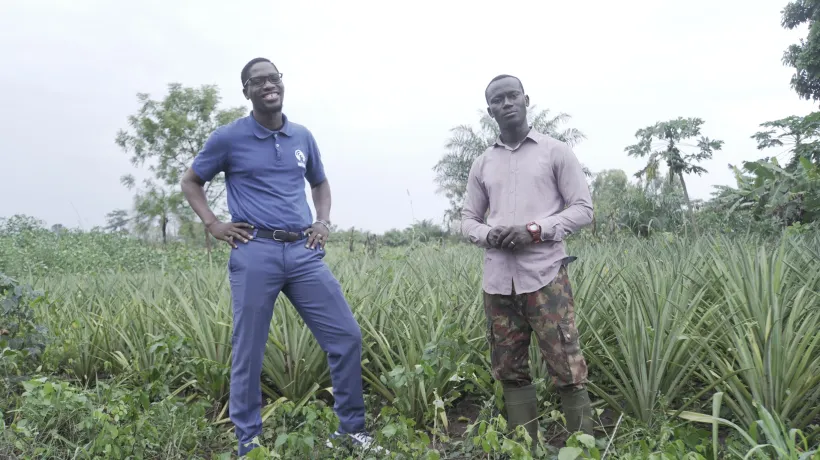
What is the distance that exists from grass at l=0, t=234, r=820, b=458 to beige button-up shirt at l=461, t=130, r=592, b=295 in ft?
2.32

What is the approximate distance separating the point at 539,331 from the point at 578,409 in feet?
1.43

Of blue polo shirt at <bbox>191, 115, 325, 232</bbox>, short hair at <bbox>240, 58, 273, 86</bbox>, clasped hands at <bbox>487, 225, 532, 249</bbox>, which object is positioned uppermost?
short hair at <bbox>240, 58, 273, 86</bbox>

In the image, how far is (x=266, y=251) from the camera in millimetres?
3342

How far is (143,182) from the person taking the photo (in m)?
31.1

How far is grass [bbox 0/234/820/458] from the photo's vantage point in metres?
3.24

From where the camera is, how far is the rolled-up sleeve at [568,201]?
2.86 meters

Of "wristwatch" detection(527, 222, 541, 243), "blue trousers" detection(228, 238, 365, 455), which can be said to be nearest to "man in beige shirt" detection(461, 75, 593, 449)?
"wristwatch" detection(527, 222, 541, 243)

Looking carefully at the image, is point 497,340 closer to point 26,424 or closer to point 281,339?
point 281,339

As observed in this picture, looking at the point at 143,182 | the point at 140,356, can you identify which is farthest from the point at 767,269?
the point at 143,182

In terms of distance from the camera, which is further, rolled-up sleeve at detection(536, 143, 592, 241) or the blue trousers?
the blue trousers

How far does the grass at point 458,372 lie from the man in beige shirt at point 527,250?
280mm

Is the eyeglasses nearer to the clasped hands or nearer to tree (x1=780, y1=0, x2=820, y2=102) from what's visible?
the clasped hands

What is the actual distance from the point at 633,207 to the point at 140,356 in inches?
635

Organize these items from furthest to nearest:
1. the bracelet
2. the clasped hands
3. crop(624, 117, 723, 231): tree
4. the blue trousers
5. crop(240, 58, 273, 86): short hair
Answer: crop(624, 117, 723, 231): tree, the bracelet, crop(240, 58, 273, 86): short hair, the blue trousers, the clasped hands
